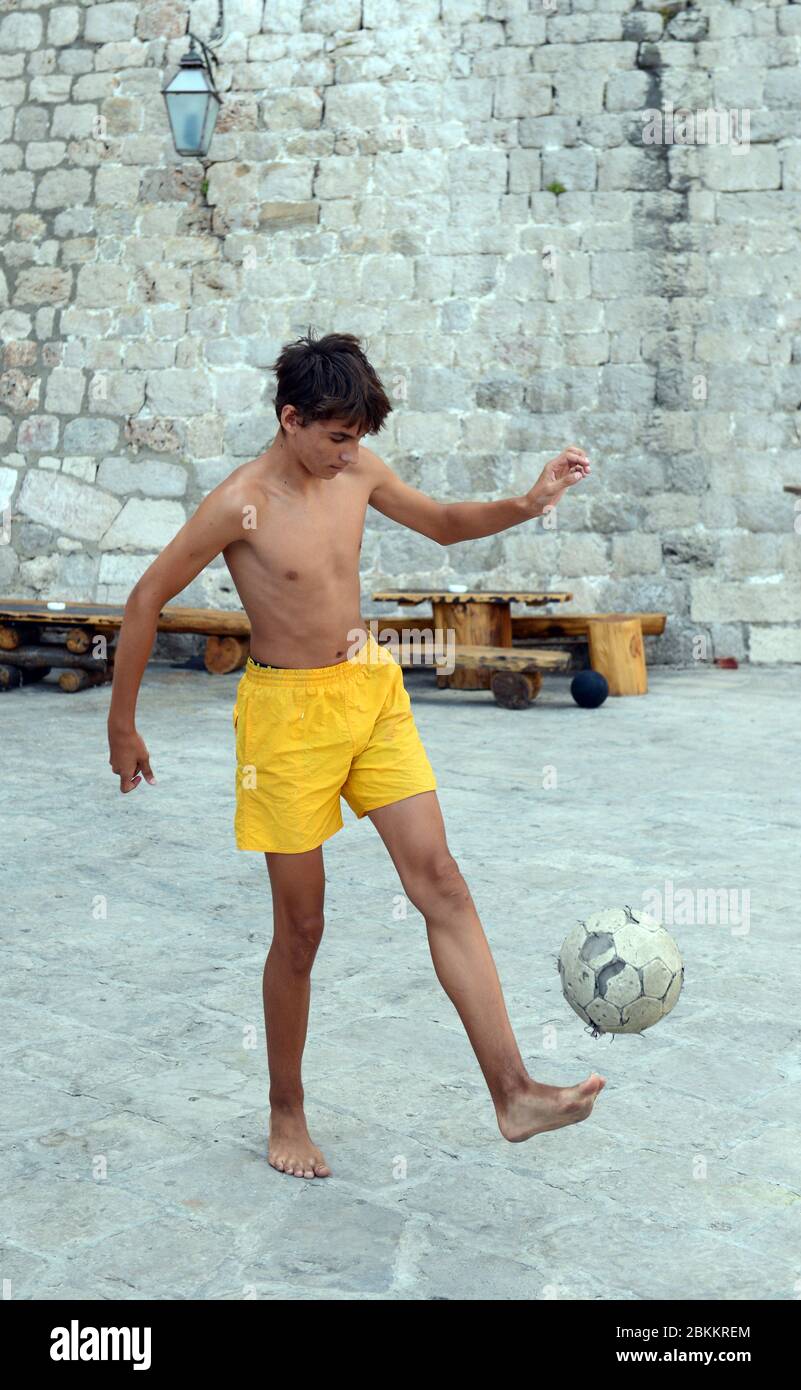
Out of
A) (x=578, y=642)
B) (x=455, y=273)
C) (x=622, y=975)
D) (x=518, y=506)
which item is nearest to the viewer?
(x=622, y=975)

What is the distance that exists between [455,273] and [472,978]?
7.59m

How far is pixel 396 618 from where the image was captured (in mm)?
8969

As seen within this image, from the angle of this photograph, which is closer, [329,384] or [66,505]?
[329,384]

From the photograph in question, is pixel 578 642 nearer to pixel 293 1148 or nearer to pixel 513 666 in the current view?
pixel 513 666

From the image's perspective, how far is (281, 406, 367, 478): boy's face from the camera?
269 cm

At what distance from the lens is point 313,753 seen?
276 cm

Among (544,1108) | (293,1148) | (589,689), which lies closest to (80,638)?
(589,689)

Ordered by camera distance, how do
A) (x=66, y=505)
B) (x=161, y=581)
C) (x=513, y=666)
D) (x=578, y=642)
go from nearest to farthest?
1. (x=161, y=581)
2. (x=513, y=666)
3. (x=578, y=642)
4. (x=66, y=505)

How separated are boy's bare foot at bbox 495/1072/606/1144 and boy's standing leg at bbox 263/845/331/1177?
13.8 inches

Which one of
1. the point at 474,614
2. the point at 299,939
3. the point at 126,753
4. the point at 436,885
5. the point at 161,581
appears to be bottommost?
the point at 299,939

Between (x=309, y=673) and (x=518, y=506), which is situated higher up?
(x=518, y=506)

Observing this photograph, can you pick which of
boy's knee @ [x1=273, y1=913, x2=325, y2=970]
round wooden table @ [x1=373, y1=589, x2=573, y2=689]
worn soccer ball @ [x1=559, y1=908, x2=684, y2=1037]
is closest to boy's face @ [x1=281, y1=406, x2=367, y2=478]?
boy's knee @ [x1=273, y1=913, x2=325, y2=970]

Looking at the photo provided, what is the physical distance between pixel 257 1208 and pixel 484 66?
333 inches

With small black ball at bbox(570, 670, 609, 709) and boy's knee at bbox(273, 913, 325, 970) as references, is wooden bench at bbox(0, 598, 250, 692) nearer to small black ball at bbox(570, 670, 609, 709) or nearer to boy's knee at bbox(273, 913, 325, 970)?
small black ball at bbox(570, 670, 609, 709)
